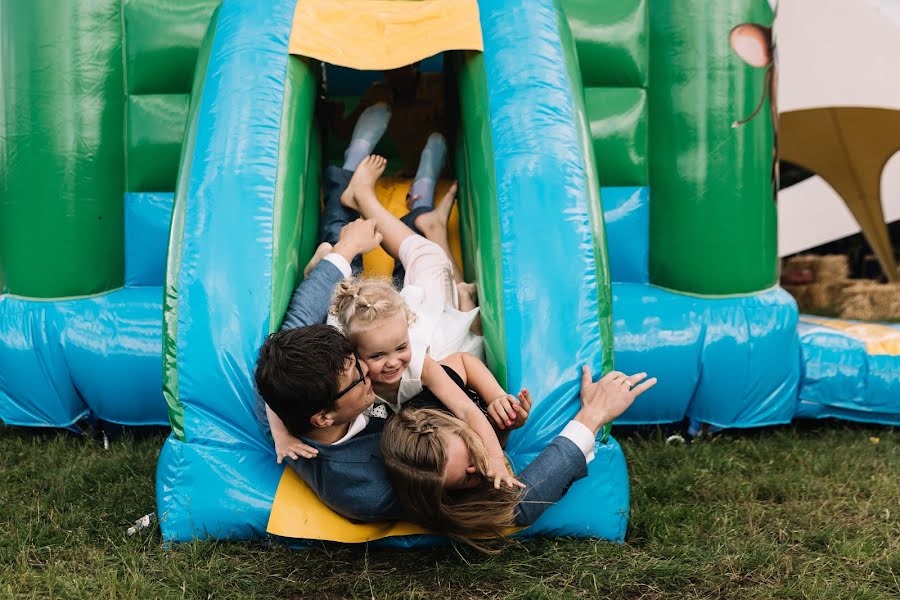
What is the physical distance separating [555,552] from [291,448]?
61 cm

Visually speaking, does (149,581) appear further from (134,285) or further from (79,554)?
(134,285)

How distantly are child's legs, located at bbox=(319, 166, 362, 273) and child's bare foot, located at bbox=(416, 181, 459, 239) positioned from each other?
0.20 meters

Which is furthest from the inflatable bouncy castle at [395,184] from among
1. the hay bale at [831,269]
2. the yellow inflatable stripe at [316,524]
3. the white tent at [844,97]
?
the hay bale at [831,269]

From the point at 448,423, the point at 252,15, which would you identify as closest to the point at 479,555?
the point at 448,423

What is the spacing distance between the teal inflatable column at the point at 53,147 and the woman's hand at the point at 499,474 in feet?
5.80

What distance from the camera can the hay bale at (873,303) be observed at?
5672 millimetres

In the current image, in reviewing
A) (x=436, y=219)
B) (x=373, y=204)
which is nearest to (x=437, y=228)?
(x=436, y=219)

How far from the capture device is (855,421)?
3.14 meters

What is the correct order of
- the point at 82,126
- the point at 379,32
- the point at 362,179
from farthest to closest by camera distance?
the point at 82,126, the point at 362,179, the point at 379,32

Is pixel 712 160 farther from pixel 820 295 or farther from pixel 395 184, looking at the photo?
pixel 820 295

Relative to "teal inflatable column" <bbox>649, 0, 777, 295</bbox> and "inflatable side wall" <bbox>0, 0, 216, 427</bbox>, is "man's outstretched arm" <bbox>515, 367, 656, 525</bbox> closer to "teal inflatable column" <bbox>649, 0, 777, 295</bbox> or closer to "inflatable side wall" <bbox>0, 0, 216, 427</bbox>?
"teal inflatable column" <bbox>649, 0, 777, 295</bbox>

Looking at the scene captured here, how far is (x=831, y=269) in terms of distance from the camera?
255 inches

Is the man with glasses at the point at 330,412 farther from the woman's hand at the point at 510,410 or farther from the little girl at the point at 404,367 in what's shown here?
the woman's hand at the point at 510,410

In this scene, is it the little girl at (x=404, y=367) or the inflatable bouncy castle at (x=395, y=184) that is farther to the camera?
the inflatable bouncy castle at (x=395, y=184)
